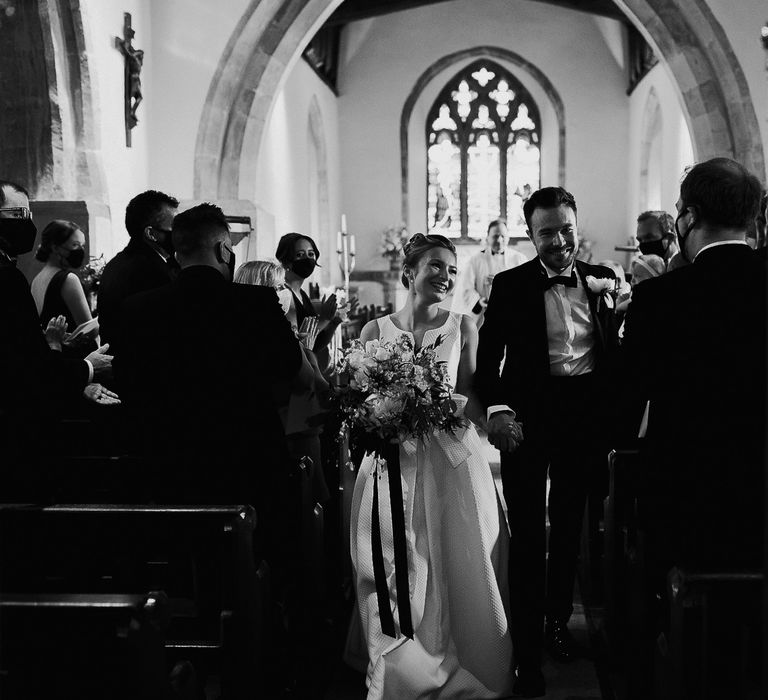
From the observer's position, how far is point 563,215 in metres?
2.93

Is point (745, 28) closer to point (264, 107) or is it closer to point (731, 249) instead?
point (264, 107)

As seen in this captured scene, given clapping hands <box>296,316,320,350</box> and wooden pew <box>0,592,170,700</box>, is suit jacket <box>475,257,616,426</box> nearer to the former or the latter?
clapping hands <box>296,316,320,350</box>

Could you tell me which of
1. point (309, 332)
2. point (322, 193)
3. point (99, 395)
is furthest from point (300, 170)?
point (99, 395)

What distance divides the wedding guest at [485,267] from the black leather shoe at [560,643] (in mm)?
6212

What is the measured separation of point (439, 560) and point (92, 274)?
3.11 meters

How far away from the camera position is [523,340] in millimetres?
2992

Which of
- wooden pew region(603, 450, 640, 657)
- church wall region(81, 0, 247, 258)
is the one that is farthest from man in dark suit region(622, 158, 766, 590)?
church wall region(81, 0, 247, 258)

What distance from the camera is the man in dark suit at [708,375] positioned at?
6.24 feet

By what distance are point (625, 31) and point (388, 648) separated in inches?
531

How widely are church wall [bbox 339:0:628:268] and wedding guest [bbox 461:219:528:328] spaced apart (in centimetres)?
643

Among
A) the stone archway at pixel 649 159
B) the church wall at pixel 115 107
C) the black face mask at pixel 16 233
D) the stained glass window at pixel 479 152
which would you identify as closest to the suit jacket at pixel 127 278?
the black face mask at pixel 16 233

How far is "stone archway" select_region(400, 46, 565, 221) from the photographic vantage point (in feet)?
51.1

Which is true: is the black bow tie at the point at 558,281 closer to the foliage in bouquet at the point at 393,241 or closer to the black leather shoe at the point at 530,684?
the black leather shoe at the point at 530,684

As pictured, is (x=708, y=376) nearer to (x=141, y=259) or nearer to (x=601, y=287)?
(x=601, y=287)
